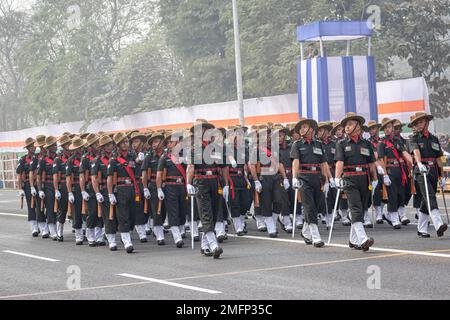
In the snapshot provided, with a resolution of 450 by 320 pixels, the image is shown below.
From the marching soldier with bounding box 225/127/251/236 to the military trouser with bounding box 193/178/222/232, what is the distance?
3.37 m

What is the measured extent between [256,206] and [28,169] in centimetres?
528

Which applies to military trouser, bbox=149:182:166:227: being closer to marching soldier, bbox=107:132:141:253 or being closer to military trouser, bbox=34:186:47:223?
marching soldier, bbox=107:132:141:253

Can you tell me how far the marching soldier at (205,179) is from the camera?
14.9 meters

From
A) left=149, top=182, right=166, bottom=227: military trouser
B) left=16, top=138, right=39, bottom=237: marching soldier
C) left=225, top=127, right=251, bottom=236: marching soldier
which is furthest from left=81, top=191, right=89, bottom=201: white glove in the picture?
left=16, top=138, right=39, bottom=237: marching soldier

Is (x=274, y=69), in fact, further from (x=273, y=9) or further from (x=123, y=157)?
(x=123, y=157)

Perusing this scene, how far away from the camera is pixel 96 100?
192 ft

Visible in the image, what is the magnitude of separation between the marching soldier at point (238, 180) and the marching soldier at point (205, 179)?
3.34 m

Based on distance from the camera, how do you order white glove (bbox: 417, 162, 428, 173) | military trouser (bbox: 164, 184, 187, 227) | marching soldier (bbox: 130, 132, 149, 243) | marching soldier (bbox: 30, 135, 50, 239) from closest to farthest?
white glove (bbox: 417, 162, 428, 173), military trouser (bbox: 164, 184, 187, 227), marching soldier (bbox: 130, 132, 149, 243), marching soldier (bbox: 30, 135, 50, 239)

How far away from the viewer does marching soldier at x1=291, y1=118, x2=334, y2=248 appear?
1574cm

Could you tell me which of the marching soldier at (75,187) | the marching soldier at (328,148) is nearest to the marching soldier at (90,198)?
the marching soldier at (75,187)

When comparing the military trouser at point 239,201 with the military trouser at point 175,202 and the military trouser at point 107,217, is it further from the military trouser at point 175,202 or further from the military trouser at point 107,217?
the military trouser at point 107,217

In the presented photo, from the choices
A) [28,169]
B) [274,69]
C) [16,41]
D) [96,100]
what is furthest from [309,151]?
[16,41]

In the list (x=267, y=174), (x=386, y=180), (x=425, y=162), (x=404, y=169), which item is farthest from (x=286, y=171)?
(x=425, y=162)

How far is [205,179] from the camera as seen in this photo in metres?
15.1
